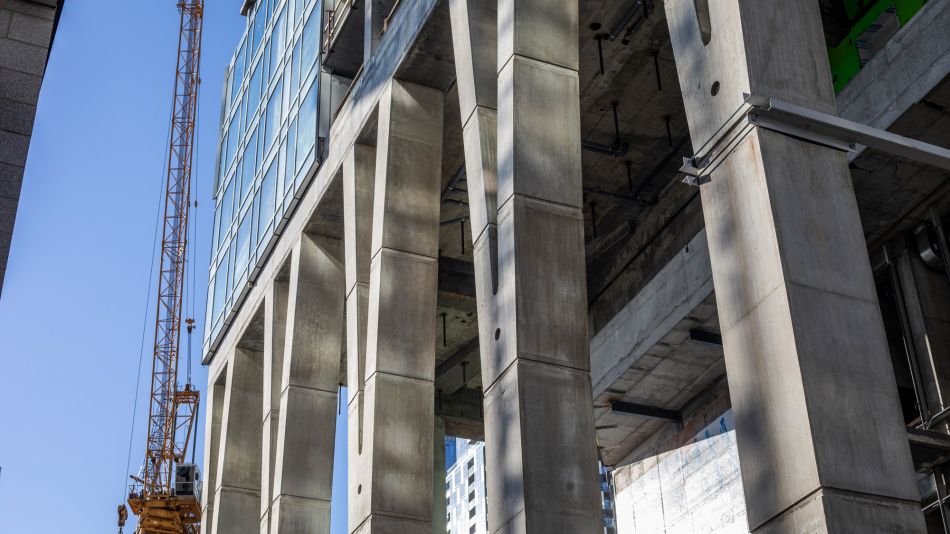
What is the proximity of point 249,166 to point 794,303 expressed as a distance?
89.5 feet

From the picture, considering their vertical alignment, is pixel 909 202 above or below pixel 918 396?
above

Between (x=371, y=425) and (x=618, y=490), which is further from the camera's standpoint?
(x=618, y=490)

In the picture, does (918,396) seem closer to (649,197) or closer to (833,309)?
(649,197)

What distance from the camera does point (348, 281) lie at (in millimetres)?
24609

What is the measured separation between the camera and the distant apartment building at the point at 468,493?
13875 cm

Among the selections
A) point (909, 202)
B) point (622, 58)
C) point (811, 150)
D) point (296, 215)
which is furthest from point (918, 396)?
point (296, 215)

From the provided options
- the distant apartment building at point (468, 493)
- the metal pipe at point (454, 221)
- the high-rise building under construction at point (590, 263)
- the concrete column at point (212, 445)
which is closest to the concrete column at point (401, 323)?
the high-rise building under construction at point (590, 263)

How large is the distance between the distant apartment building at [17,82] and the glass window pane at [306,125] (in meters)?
17.9

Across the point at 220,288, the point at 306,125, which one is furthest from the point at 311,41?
the point at 220,288

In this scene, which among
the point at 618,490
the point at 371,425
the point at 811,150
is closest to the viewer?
the point at 811,150

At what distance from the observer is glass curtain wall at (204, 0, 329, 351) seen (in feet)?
99.0

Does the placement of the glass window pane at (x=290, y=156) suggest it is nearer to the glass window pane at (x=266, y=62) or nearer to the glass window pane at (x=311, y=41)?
the glass window pane at (x=311, y=41)

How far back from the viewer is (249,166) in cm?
3547

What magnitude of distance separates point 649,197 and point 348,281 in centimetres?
887
